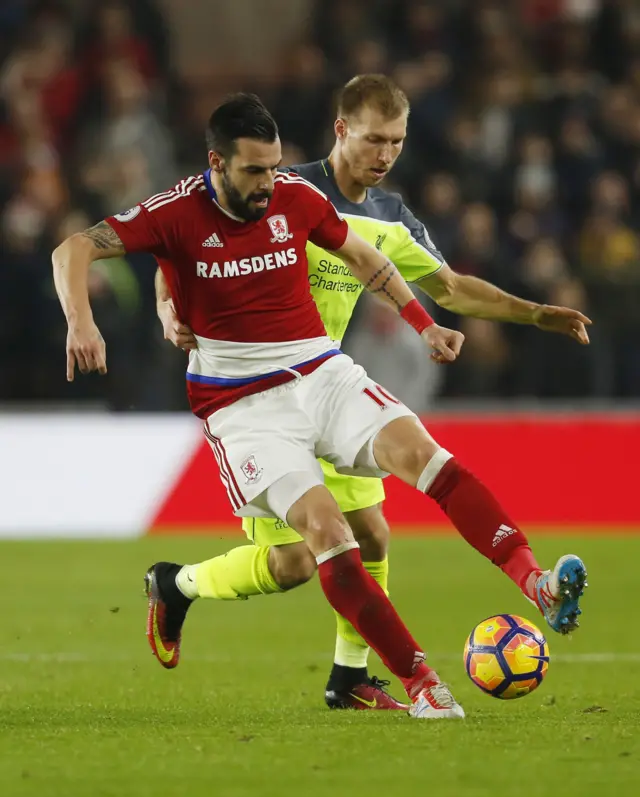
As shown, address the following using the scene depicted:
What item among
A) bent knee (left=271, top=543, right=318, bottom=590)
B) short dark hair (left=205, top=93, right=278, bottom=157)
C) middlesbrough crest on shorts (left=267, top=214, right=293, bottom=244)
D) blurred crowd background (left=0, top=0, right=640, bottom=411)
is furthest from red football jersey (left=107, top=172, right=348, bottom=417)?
blurred crowd background (left=0, top=0, right=640, bottom=411)

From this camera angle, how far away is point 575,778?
4422 millimetres

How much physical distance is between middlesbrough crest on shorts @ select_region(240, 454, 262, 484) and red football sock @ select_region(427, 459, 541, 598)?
2.11 feet

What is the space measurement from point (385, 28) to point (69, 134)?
11.7 ft

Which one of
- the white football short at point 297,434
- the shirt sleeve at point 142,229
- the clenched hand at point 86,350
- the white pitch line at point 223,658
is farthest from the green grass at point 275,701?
the shirt sleeve at point 142,229

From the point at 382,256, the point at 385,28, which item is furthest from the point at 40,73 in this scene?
the point at 382,256

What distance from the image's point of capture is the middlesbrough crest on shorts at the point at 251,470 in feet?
19.1

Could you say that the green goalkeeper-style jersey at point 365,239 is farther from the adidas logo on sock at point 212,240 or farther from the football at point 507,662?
the football at point 507,662

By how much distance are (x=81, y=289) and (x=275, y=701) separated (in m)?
1.89

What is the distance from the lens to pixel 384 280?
6199 mm

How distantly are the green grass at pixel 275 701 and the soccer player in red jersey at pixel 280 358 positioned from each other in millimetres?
552

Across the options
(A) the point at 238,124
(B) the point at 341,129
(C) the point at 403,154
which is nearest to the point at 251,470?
(A) the point at 238,124

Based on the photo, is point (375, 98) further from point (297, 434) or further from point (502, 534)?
point (502, 534)

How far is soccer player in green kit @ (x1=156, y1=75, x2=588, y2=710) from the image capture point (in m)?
6.42

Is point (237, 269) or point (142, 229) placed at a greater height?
point (142, 229)
